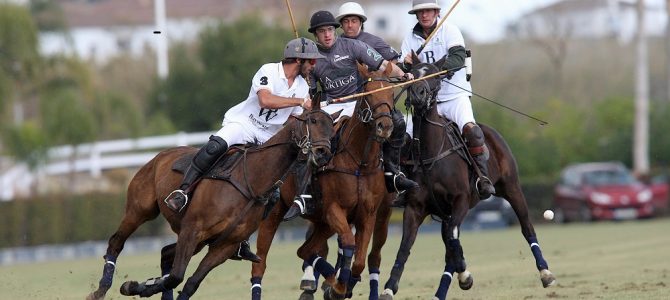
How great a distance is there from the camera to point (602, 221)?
99.1ft

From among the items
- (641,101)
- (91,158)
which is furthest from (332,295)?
(641,101)

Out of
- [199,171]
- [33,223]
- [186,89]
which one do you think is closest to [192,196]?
[199,171]

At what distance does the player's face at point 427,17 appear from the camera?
466 inches

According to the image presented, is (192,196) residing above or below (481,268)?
above

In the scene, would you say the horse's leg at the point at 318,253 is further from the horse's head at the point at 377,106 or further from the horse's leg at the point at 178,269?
the horse's leg at the point at 178,269

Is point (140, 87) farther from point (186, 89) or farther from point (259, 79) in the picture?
point (259, 79)

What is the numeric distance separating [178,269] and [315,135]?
152 centimetres

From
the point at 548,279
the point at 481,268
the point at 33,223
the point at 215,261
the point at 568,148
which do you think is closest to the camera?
the point at 215,261

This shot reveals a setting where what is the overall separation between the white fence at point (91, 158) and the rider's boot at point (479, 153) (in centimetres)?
2006

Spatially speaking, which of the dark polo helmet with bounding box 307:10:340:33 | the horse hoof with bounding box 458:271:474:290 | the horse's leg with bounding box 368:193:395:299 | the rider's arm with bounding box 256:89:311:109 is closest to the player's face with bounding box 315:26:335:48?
the dark polo helmet with bounding box 307:10:340:33

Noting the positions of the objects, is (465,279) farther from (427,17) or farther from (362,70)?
(427,17)

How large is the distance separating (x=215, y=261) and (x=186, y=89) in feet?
95.5

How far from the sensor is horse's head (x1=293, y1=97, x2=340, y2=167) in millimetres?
9344

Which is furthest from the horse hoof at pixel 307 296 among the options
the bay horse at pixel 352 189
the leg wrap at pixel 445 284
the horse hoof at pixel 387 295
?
the leg wrap at pixel 445 284
